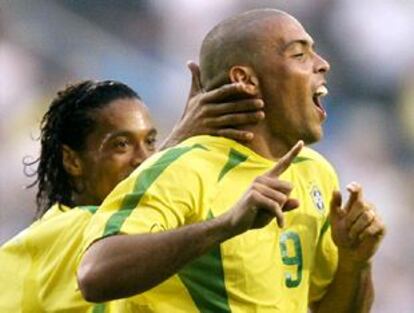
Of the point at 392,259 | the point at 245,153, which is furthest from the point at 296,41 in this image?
the point at 392,259

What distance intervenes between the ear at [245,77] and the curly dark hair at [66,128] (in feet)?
2.61

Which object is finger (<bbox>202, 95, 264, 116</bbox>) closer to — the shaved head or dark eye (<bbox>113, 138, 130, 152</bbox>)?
the shaved head

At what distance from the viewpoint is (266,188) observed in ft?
7.93

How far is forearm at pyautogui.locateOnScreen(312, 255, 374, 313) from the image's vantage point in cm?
304

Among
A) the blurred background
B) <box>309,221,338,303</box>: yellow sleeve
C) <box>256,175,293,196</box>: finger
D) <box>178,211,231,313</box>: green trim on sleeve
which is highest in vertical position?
the blurred background

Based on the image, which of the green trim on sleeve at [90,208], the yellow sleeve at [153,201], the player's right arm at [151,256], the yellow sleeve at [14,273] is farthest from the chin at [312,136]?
the yellow sleeve at [14,273]

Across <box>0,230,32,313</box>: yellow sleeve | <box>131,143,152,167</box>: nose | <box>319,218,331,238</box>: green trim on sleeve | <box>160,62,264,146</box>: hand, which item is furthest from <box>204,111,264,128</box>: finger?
<box>0,230,32,313</box>: yellow sleeve

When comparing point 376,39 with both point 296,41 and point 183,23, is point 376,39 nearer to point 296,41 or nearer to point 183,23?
point 183,23

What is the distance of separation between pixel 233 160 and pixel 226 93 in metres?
0.16

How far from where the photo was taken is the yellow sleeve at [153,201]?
8.36 feet

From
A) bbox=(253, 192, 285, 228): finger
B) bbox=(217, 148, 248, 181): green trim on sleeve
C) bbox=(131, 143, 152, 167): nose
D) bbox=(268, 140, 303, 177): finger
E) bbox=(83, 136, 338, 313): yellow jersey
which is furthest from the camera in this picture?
bbox=(131, 143, 152, 167): nose

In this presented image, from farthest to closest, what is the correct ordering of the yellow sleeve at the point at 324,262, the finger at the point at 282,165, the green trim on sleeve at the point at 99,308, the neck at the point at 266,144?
the green trim on sleeve at the point at 99,308 → the yellow sleeve at the point at 324,262 → the neck at the point at 266,144 → the finger at the point at 282,165

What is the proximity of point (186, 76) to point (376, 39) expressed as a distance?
0.94 m

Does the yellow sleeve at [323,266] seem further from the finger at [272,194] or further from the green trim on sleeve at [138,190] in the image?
the finger at [272,194]
